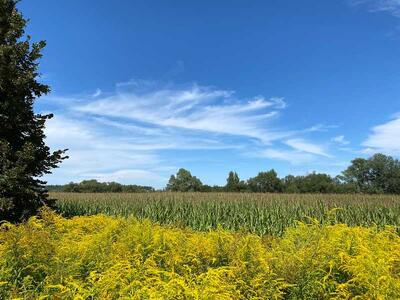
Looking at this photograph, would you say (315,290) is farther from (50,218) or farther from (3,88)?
(3,88)

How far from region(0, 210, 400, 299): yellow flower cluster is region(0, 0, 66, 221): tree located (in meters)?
11.8

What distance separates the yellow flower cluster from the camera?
3.63 meters

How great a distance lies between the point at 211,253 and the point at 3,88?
1510 cm

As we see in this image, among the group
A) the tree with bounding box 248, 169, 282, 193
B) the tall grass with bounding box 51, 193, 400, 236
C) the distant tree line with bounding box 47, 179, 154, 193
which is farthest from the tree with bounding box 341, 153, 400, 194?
the tall grass with bounding box 51, 193, 400, 236

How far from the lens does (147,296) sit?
10.9 ft

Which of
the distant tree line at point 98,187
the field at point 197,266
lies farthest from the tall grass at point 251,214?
the distant tree line at point 98,187

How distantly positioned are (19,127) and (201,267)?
15.4 meters

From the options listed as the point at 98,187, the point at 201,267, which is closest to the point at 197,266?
the point at 201,267

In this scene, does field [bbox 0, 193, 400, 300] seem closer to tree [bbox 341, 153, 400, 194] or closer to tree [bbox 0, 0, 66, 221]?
tree [bbox 0, 0, 66, 221]

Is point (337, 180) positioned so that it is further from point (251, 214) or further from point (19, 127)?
point (19, 127)

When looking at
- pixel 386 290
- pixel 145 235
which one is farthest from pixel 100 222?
pixel 386 290

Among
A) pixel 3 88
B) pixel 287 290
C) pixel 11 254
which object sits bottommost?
pixel 287 290

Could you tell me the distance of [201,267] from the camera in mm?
4914

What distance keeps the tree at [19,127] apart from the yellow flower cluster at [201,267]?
464 inches
